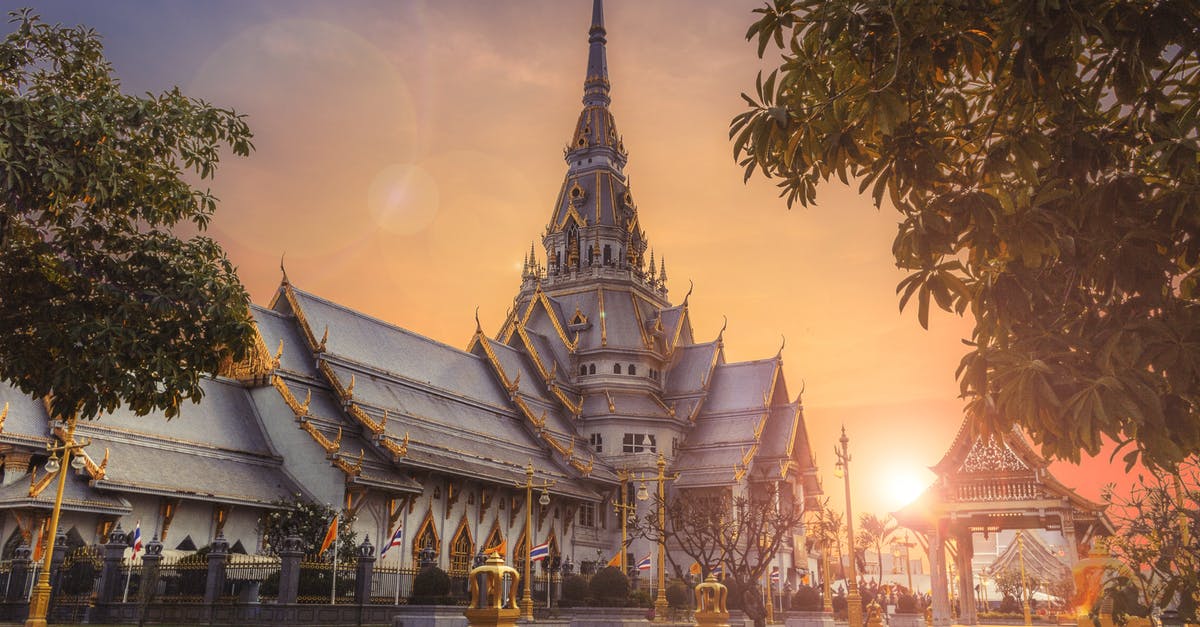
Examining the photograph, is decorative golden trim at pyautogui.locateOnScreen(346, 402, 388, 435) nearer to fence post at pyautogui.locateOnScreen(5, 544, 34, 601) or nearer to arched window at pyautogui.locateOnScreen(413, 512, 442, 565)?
arched window at pyautogui.locateOnScreen(413, 512, 442, 565)

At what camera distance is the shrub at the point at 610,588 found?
34.8 m

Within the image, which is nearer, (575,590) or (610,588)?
(610,588)

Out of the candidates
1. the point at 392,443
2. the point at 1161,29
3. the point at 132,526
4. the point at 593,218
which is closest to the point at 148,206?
the point at 1161,29

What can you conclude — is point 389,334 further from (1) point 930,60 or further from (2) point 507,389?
(1) point 930,60

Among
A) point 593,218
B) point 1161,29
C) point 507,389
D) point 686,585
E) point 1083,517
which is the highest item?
point 593,218

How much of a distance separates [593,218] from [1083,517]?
44.4 m

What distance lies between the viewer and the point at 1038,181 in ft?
20.6

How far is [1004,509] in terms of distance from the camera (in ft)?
97.3

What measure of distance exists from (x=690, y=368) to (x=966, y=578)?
108 ft

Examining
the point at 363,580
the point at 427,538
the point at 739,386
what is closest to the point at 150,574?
the point at 363,580

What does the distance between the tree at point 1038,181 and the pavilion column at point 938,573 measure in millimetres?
26226

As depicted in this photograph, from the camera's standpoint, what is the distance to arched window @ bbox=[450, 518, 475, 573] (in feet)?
135

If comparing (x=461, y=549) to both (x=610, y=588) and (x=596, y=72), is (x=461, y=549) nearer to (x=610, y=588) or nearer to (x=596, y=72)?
(x=610, y=588)

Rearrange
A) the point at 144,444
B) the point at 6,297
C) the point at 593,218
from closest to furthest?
the point at 6,297 < the point at 144,444 < the point at 593,218
